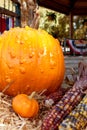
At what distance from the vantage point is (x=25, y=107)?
6.96ft

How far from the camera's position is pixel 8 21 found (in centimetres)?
718

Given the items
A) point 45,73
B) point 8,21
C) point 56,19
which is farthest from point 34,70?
point 56,19

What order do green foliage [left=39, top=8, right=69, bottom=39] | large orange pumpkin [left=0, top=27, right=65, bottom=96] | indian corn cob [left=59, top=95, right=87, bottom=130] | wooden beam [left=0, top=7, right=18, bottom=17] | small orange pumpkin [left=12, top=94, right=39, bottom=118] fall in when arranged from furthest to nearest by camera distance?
green foliage [left=39, top=8, right=69, bottom=39] < wooden beam [left=0, top=7, right=18, bottom=17] < large orange pumpkin [left=0, top=27, right=65, bottom=96] < small orange pumpkin [left=12, top=94, right=39, bottom=118] < indian corn cob [left=59, top=95, right=87, bottom=130]

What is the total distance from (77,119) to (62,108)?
154 mm

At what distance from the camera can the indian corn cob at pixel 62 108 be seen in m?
1.89

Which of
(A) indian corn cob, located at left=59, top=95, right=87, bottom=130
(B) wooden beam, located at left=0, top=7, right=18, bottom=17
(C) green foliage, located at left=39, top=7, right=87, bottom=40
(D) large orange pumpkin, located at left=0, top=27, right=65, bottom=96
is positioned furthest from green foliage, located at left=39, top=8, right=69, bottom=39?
(A) indian corn cob, located at left=59, top=95, right=87, bottom=130

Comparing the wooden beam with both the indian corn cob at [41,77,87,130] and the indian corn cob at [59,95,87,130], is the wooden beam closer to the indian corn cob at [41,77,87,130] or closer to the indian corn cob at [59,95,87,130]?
the indian corn cob at [41,77,87,130]

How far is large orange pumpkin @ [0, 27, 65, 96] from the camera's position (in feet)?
8.67

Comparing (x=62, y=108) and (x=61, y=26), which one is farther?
(x=61, y=26)

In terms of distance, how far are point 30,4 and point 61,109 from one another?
1429 millimetres

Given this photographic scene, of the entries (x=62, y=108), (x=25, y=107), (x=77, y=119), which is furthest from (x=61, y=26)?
(x=77, y=119)

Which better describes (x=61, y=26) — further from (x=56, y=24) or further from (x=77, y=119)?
(x=77, y=119)

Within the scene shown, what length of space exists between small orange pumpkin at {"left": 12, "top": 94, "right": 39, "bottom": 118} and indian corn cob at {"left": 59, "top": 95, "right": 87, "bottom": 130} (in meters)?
0.31

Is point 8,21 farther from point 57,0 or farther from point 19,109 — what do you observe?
point 57,0
